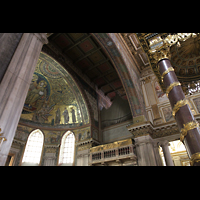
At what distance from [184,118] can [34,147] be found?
1118 centimetres

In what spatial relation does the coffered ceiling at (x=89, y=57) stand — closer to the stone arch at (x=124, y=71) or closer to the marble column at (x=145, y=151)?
the stone arch at (x=124, y=71)

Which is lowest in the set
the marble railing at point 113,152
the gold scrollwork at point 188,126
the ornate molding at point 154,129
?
the gold scrollwork at point 188,126

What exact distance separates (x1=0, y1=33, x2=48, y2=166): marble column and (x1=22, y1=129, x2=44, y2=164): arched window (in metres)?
9.67

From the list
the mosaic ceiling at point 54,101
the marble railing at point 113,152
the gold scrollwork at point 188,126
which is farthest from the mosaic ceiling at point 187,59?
the mosaic ceiling at point 54,101

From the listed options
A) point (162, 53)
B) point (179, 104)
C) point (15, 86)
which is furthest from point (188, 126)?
point (15, 86)

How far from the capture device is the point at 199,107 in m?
8.93

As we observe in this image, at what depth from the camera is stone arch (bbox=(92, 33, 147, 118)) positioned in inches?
396

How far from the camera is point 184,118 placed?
3.31m

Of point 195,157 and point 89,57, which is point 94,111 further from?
point 195,157

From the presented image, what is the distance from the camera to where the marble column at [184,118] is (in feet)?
9.65

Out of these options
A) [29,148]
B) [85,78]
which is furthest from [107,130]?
[29,148]

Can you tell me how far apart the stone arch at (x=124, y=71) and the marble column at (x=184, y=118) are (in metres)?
6.40

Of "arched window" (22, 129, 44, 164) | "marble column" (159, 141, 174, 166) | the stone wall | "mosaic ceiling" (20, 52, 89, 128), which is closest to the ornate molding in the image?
"marble column" (159, 141, 174, 166)
